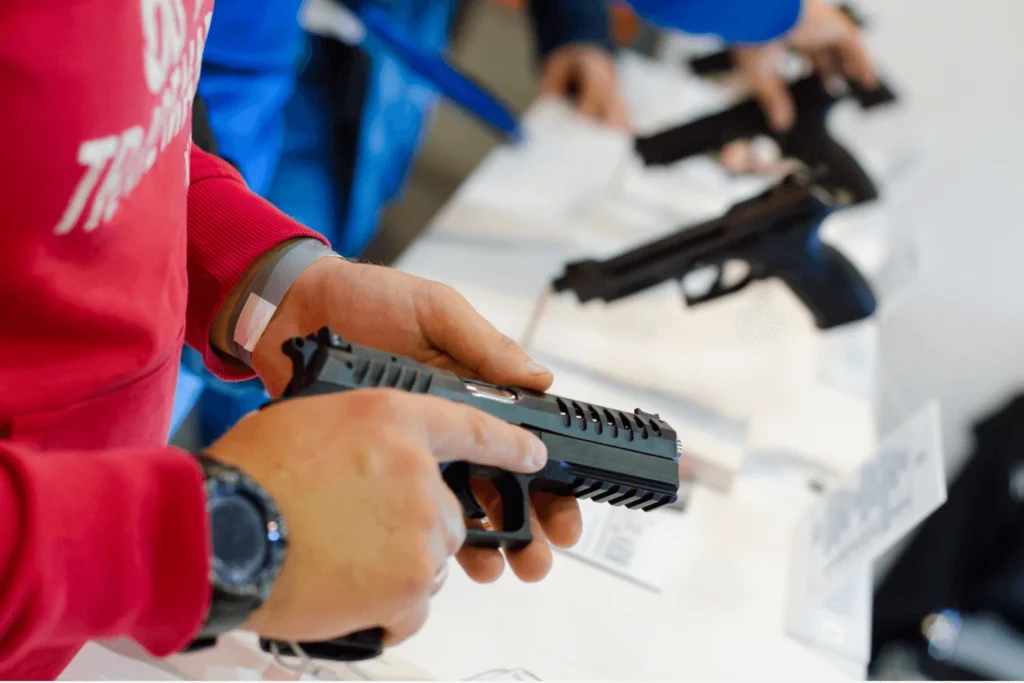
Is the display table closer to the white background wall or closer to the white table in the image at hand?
the white table

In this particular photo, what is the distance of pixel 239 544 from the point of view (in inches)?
11.2

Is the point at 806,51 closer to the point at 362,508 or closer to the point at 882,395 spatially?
the point at 882,395

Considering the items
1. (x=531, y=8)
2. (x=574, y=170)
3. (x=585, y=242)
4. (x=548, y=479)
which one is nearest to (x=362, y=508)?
(x=548, y=479)

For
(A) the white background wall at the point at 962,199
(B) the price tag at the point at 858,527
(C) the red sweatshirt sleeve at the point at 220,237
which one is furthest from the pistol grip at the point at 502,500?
→ (A) the white background wall at the point at 962,199

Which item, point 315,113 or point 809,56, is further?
point 809,56

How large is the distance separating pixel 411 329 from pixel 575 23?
100 centimetres

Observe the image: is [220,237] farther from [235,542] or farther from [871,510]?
[871,510]

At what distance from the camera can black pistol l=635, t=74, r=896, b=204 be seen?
41.7 inches

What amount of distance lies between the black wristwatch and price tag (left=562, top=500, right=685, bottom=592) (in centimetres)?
38

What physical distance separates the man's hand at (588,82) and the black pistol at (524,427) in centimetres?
95

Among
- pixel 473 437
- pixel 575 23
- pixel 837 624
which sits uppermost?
pixel 575 23

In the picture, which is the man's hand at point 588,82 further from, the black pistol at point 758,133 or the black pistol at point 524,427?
the black pistol at point 524,427

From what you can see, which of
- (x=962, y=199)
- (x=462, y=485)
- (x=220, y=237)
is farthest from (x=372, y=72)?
(x=962, y=199)

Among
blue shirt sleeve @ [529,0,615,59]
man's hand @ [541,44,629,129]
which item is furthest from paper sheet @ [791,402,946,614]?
blue shirt sleeve @ [529,0,615,59]
